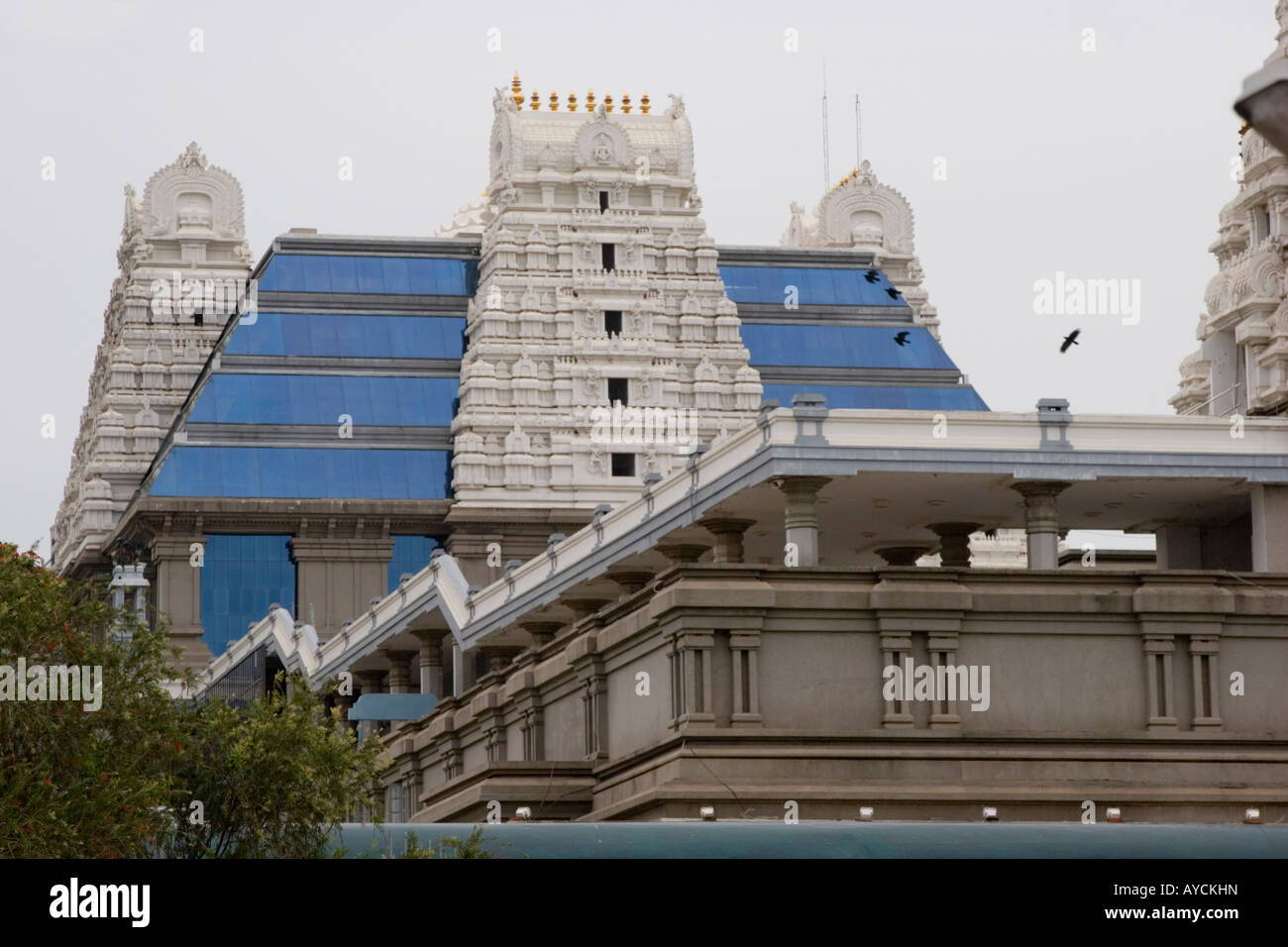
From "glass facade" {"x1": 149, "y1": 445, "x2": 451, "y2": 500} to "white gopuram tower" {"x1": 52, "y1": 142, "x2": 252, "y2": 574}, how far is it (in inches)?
613

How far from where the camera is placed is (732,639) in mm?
51406

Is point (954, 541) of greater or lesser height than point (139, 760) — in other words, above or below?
above

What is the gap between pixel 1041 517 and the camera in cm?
5709

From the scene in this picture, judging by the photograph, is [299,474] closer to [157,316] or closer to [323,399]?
[323,399]

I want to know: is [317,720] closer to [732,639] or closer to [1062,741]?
[732,639]

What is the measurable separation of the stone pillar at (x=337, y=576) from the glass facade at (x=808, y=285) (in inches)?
871

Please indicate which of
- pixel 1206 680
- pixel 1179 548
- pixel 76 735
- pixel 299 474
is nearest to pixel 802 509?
pixel 1206 680

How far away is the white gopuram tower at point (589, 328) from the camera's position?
11100cm

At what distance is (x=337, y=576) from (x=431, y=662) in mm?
26261

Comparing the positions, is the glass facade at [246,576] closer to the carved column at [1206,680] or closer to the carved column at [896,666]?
the carved column at [896,666]
